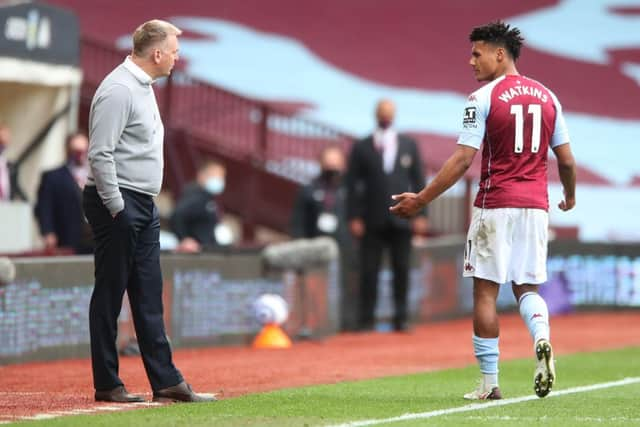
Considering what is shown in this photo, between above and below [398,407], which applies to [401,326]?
above

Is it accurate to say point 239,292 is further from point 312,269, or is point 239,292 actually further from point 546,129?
point 546,129

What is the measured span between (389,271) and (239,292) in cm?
382

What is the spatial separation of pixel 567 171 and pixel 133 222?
2641mm

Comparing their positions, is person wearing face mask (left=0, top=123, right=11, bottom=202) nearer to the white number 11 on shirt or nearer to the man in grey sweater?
the man in grey sweater

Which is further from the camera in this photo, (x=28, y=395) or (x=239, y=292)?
(x=239, y=292)

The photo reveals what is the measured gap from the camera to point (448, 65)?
29391 mm

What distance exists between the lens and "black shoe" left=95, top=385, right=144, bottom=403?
368 inches

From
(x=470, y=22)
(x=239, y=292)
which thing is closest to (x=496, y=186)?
(x=239, y=292)

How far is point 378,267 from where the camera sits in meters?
17.7

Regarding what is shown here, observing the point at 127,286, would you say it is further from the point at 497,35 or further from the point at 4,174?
the point at 4,174

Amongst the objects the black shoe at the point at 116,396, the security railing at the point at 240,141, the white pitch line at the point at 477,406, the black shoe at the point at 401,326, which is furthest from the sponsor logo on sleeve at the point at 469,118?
the security railing at the point at 240,141

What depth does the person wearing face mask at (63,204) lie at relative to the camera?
1520cm

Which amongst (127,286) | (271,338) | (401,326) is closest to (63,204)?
(271,338)

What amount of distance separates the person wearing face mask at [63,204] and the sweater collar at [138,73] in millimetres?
5930
